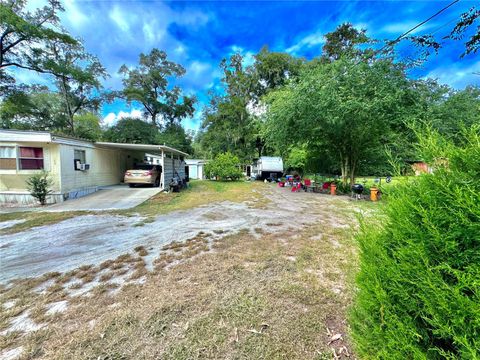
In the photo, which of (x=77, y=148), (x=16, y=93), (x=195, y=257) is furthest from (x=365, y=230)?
(x=16, y=93)

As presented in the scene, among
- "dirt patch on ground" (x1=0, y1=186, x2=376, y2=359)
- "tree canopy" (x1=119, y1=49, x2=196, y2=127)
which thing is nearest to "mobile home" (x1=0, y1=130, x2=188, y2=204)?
"dirt patch on ground" (x1=0, y1=186, x2=376, y2=359)

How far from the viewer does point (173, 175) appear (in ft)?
44.7

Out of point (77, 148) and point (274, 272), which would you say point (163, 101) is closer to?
point (77, 148)

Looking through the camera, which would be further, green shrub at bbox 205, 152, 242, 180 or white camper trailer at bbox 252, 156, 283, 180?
white camper trailer at bbox 252, 156, 283, 180

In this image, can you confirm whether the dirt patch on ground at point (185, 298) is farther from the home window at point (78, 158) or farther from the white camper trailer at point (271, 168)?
the white camper trailer at point (271, 168)

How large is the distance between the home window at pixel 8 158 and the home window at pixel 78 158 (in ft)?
6.35

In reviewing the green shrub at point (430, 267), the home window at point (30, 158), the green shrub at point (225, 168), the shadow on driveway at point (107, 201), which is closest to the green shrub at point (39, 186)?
the shadow on driveway at point (107, 201)

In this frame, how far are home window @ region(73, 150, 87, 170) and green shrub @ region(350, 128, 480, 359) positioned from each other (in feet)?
39.3

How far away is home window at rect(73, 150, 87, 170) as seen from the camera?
951cm

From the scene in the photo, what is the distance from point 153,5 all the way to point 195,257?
9.40 meters

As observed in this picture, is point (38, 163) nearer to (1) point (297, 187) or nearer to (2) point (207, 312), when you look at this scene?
(2) point (207, 312)

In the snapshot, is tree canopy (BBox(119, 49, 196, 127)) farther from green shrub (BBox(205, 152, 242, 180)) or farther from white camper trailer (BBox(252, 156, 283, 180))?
white camper trailer (BBox(252, 156, 283, 180))

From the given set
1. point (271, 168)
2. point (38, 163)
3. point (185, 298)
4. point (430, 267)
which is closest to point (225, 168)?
point (271, 168)

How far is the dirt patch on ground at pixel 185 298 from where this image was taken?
69.9 inches
